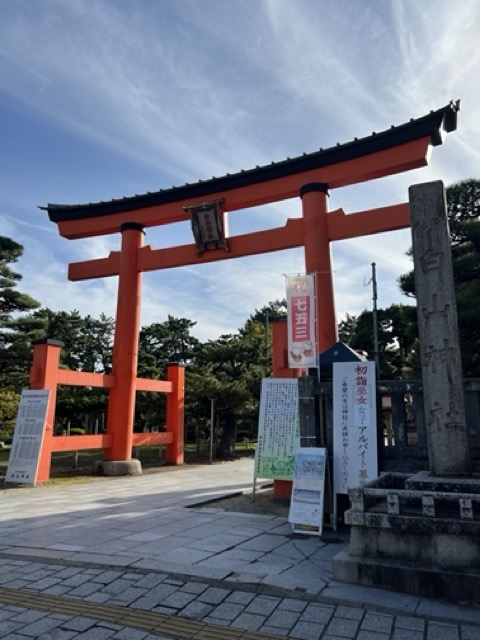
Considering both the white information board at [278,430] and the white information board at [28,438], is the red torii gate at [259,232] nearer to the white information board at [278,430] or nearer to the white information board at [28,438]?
the white information board at [278,430]

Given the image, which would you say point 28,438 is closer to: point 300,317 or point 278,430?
point 278,430

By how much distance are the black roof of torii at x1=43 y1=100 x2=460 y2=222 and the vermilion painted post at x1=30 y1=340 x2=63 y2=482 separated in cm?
518

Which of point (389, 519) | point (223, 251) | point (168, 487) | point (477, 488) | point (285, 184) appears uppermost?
point (285, 184)

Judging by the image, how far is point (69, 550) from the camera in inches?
187

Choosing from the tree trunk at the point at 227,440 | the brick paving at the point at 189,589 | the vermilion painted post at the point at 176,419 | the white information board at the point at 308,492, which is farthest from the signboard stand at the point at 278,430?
the tree trunk at the point at 227,440

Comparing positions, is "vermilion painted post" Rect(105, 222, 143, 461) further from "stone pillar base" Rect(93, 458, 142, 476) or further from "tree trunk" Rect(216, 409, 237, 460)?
"tree trunk" Rect(216, 409, 237, 460)

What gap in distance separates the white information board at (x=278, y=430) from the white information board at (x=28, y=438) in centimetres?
581

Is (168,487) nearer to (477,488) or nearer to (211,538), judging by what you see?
(211,538)

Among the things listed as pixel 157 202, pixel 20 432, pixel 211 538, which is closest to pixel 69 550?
pixel 211 538

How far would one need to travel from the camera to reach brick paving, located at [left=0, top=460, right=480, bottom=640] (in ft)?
9.59

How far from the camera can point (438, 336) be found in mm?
4750

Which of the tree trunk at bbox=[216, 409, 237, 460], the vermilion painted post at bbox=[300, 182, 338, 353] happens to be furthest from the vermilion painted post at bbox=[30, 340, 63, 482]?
the tree trunk at bbox=[216, 409, 237, 460]

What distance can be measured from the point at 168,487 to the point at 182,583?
6940mm

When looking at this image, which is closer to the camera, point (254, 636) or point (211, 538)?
point (254, 636)
